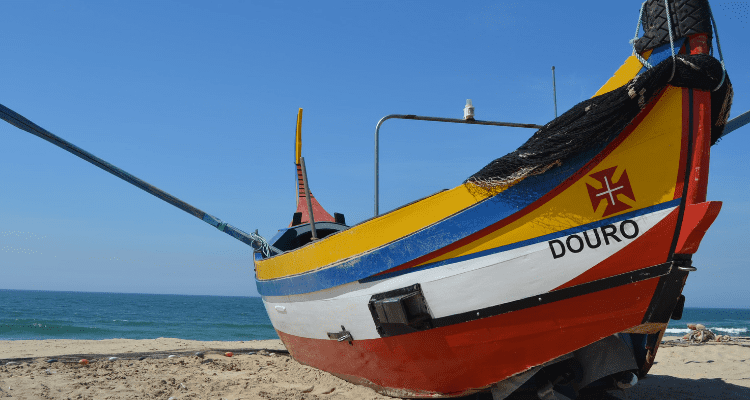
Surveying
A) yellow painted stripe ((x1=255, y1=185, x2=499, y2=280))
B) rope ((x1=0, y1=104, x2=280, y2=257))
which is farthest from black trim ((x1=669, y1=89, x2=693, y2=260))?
rope ((x1=0, y1=104, x2=280, y2=257))

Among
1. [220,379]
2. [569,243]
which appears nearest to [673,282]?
[569,243]

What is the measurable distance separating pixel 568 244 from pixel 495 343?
1.01m

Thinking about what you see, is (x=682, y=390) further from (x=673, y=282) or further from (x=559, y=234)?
(x=559, y=234)

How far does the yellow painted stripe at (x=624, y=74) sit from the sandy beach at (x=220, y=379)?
3615 millimetres

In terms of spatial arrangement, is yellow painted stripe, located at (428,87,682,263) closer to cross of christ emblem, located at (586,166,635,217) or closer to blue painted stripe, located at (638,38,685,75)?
cross of christ emblem, located at (586,166,635,217)

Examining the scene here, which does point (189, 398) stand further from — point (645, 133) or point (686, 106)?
point (686, 106)

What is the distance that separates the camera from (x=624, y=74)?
12.2 ft

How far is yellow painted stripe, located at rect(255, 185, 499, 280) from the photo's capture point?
3.83 meters

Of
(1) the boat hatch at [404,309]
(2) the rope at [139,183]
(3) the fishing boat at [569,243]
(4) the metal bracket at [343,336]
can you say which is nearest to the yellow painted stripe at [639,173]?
(3) the fishing boat at [569,243]

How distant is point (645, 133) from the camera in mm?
3391

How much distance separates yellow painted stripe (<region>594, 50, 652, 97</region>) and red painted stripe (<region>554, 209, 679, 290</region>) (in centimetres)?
109

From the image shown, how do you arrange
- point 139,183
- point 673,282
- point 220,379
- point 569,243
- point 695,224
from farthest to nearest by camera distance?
point 139,183, point 220,379, point 569,243, point 673,282, point 695,224

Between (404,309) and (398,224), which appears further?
(398,224)

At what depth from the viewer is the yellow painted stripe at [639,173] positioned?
3320 millimetres
